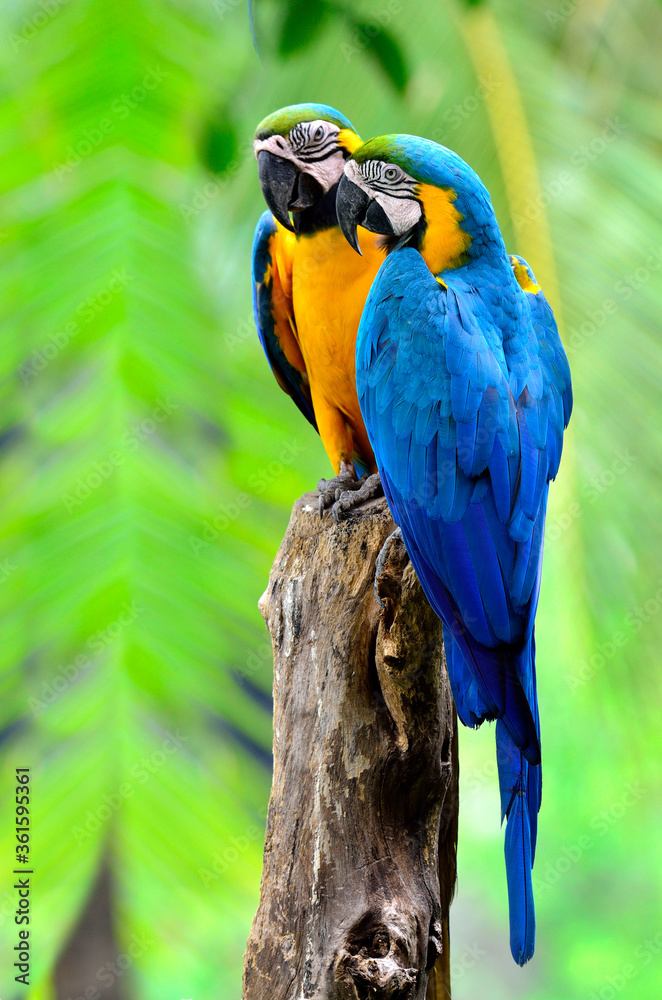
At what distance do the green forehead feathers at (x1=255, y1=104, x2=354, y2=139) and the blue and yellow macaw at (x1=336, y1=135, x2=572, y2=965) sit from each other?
0.29 m

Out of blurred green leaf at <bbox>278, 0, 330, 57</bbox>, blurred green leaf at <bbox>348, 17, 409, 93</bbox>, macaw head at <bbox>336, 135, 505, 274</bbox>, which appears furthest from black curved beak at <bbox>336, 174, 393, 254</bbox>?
blurred green leaf at <bbox>278, 0, 330, 57</bbox>

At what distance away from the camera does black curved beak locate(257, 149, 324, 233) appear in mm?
1396

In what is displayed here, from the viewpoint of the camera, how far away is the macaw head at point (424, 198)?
1111mm

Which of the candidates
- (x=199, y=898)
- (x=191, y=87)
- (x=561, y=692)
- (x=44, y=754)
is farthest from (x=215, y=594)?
(x=191, y=87)

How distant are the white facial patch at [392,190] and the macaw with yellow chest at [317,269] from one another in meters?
0.13

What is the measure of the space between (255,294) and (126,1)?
82 centimetres

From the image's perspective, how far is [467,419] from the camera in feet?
3.35

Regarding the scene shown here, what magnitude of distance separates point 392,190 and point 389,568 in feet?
1.79

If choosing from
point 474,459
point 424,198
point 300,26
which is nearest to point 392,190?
point 424,198

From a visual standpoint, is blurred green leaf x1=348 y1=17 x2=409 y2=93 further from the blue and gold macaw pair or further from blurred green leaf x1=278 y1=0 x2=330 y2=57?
the blue and gold macaw pair

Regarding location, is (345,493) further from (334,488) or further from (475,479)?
(475,479)

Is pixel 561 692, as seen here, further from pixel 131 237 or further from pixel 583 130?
pixel 131 237

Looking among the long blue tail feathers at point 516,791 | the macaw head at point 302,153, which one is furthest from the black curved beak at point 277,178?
the long blue tail feathers at point 516,791

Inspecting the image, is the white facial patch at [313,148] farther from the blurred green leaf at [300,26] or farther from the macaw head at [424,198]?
the blurred green leaf at [300,26]
